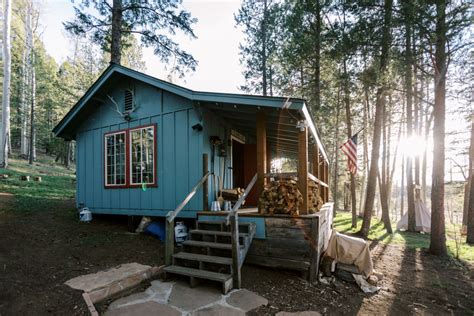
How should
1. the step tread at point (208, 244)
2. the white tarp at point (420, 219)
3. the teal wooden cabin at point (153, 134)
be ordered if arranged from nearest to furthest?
1. the step tread at point (208, 244)
2. the teal wooden cabin at point (153, 134)
3. the white tarp at point (420, 219)

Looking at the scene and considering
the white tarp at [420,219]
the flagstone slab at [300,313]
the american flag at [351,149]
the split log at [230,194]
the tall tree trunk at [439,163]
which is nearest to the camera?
the flagstone slab at [300,313]

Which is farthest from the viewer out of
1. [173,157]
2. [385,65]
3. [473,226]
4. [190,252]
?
[473,226]

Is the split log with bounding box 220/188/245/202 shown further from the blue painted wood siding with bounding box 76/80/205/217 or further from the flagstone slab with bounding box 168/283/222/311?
the flagstone slab with bounding box 168/283/222/311

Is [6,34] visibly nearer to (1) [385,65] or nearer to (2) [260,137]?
(2) [260,137]

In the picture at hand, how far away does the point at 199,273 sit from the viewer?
143 inches

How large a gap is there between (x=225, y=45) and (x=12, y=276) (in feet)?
46.2

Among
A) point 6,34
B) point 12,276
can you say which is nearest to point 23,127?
point 6,34

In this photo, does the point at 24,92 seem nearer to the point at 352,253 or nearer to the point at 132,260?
the point at 132,260

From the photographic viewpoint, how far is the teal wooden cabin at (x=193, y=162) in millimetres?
4109

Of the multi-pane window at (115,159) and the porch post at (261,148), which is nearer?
the porch post at (261,148)

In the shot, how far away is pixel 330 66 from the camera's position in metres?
12.2

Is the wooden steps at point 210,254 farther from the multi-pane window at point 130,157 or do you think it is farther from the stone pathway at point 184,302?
the multi-pane window at point 130,157

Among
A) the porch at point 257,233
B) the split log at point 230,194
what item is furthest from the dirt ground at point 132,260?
the split log at point 230,194

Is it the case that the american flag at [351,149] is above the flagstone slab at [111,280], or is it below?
above
